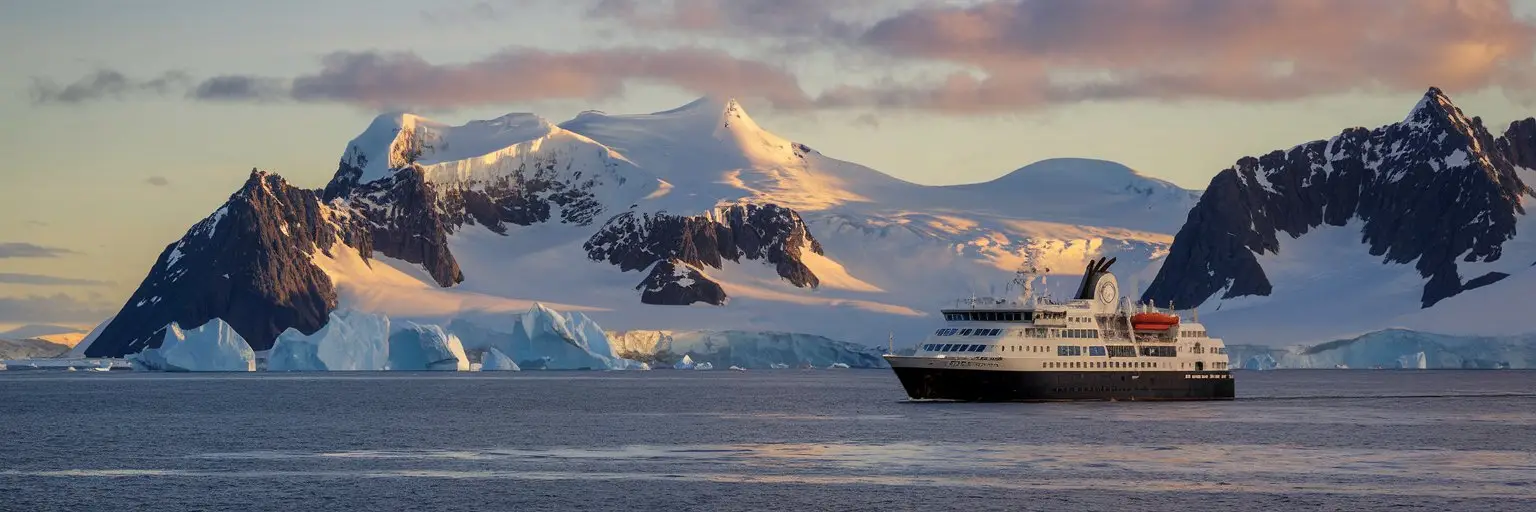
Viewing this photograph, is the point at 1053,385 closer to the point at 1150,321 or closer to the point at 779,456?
the point at 1150,321

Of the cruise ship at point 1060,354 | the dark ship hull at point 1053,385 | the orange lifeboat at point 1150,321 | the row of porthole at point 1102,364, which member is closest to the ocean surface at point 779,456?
the dark ship hull at point 1053,385

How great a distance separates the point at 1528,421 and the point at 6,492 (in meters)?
83.6

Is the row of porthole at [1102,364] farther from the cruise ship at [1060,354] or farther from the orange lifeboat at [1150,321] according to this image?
the orange lifeboat at [1150,321]

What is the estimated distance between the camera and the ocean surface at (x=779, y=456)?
72.6m

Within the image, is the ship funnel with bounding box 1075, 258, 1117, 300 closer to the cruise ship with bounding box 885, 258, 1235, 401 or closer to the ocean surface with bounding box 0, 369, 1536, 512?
the cruise ship with bounding box 885, 258, 1235, 401

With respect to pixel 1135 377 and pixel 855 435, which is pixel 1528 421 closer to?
pixel 1135 377

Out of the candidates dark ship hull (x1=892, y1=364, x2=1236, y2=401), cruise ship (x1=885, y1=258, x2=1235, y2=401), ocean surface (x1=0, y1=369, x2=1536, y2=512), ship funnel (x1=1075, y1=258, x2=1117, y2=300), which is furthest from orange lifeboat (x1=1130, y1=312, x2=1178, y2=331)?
ocean surface (x1=0, y1=369, x2=1536, y2=512)

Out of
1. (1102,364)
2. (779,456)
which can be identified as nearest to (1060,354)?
(1102,364)

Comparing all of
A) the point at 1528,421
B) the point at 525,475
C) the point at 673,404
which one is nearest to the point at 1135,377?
the point at 1528,421

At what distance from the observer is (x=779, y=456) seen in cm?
9038

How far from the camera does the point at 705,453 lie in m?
92.1

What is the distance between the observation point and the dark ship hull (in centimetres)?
A: 12800

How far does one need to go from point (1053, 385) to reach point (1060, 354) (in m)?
2.02

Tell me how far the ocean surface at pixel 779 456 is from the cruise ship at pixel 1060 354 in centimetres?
228
